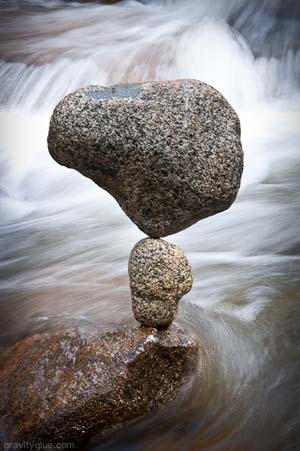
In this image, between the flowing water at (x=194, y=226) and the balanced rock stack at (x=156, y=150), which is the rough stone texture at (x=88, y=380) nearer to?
the flowing water at (x=194, y=226)

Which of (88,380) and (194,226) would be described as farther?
(194,226)

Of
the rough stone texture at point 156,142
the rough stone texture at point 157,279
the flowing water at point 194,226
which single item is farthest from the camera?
the flowing water at point 194,226

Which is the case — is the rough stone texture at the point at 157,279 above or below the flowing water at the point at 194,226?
above

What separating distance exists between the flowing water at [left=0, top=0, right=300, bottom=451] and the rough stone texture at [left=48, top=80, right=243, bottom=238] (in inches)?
35.0

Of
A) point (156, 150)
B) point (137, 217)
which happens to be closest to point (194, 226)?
point (137, 217)

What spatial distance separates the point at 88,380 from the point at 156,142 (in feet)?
3.51

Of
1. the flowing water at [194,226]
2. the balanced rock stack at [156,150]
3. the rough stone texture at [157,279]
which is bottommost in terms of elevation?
the flowing water at [194,226]

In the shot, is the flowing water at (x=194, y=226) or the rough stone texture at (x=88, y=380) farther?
the flowing water at (x=194, y=226)

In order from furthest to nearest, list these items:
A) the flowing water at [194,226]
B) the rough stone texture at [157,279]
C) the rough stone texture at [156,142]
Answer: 1. the flowing water at [194,226]
2. the rough stone texture at [157,279]
3. the rough stone texture at [156,142]

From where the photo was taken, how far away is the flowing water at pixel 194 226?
3.20m

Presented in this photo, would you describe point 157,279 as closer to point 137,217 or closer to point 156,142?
point 137,217

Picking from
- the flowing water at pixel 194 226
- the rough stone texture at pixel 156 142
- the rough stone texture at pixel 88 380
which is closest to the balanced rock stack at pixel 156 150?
the rough stone texture at pixel 156 142

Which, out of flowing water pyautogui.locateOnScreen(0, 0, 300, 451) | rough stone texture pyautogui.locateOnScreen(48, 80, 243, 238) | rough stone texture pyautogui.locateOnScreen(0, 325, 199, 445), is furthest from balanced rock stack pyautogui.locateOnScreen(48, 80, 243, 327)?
flowing water pyautogui.locateOnScreen(0, 0, 300, 451)

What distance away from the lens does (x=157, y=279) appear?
307cm
